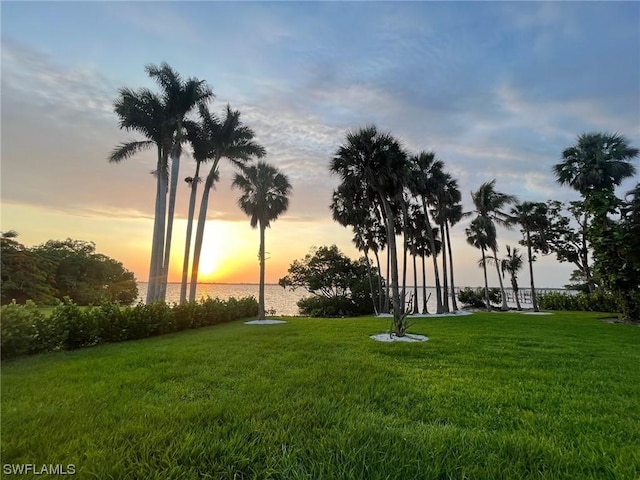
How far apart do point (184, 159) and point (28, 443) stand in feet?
57.7

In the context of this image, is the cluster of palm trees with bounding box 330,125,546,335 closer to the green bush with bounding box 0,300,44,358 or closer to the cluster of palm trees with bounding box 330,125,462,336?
the cluster of palm trees with bounding box 330,125,462,336

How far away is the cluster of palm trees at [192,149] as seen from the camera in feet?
48.7

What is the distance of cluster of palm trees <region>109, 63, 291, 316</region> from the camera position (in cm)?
1485

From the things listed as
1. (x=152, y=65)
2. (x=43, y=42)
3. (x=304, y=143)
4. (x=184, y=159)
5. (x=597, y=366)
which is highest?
(x=152, y=65)

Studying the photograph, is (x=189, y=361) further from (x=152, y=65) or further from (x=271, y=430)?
(x=152, y=65)

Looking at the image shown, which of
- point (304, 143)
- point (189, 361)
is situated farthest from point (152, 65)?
point (189, 361)

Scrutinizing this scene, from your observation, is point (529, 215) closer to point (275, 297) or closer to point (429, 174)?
point (429, 174)

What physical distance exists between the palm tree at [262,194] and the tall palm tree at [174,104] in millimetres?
3813

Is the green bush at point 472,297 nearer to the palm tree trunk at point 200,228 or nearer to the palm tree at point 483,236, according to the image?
the palm tree at point 483,236

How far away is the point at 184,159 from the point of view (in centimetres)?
1775

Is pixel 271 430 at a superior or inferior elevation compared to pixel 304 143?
inferior

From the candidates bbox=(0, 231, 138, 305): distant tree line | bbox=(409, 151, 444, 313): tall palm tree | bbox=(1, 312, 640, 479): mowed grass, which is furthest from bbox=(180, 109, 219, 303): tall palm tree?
bbox=(409, 151, 444, 313): tall palm tree

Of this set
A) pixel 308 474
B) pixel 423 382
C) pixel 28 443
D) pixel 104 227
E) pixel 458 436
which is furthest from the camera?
pixel 104 227

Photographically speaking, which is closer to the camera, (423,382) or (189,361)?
(423,382)
